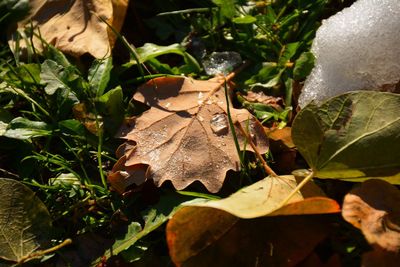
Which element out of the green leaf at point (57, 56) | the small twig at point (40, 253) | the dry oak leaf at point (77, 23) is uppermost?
the dry oak leaf at point (77, 23)

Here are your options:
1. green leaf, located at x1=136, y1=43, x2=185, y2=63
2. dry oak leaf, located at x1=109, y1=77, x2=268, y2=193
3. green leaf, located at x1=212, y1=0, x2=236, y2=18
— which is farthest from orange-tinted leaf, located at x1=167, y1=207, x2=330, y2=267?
green leaf, located at x1=212, y1=0, x2=236, y2=18

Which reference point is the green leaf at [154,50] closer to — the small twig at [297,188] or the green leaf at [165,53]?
the green leaf at [165,53]

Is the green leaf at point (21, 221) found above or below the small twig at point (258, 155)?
below

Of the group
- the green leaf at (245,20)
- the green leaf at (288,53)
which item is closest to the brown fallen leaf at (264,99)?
the green leaf at (288,53)

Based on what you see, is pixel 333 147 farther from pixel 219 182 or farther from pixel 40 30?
pixel 40 30

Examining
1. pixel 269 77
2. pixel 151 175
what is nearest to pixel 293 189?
pixel 151 175

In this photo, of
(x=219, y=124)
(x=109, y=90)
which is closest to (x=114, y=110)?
(x=109, y=90)

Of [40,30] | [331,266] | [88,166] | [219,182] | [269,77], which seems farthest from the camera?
[40,30]

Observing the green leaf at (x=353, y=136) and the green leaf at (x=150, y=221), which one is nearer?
the green leaf at (x=353, y=136)
